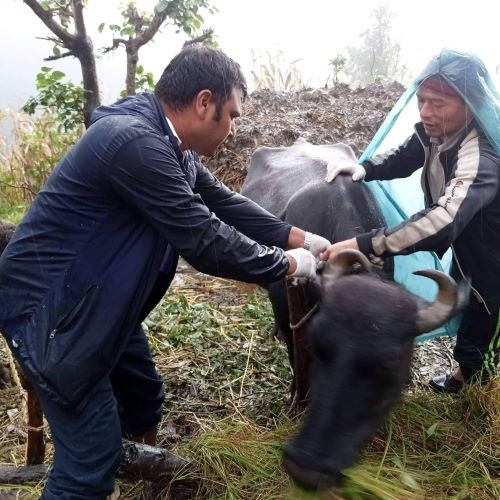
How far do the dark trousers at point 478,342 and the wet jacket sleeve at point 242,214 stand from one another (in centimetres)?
119

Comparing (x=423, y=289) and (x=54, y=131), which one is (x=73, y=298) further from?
(x=54, y=131)

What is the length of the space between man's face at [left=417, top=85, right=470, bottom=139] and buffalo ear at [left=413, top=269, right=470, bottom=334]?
105 centimetres

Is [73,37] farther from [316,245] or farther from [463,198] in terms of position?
[463,198]

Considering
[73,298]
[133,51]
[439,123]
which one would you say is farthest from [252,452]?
[133,51]

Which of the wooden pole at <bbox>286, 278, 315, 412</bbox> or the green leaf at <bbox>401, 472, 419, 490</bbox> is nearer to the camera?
the green leaf at <bbox>401, 472, 419, 490</bbox>

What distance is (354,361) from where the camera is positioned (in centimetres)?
193

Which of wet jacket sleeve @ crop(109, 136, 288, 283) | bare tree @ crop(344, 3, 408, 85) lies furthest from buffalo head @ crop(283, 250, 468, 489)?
bare tree @ crop(344, 3, 408, 85)

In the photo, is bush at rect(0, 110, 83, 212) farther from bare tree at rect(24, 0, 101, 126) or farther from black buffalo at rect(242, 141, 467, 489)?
black buffalo at rect(242, 141, 467, 489)

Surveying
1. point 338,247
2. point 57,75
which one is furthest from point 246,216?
point 57,75

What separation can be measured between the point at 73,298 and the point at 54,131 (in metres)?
7.06

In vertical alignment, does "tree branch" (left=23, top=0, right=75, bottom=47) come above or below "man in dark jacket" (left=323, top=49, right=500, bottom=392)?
above

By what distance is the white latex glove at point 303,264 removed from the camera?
2.40 meters

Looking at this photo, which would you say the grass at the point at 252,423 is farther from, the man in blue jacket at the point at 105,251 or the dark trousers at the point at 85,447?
the man in blue jacket at the point at 105,251

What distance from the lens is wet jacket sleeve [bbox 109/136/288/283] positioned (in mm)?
2039
